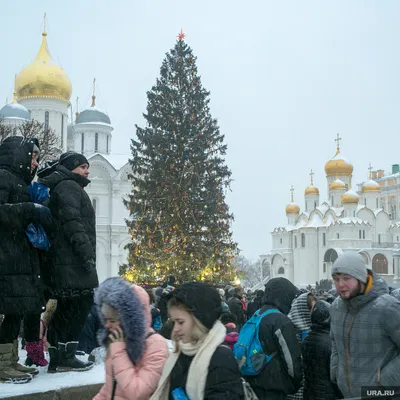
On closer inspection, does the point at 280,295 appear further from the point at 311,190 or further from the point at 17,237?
the point at 311,190

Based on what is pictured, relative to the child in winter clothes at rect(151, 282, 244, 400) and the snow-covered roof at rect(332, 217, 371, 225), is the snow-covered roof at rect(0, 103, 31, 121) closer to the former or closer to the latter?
the snow-covered roof at rect(332, 217, 371, 225)

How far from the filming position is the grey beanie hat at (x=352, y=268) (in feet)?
12.8

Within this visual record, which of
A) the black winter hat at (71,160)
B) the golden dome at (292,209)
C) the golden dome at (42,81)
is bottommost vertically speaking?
the black winter hat at (71,160)

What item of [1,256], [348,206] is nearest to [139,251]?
[1,256]

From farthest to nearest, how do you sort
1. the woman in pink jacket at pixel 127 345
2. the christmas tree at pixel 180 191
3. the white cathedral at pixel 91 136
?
the white cathedral at pixel 91 136
the christmas tree at pixel 180 191
the woman in pink jacket at pixel 127 345

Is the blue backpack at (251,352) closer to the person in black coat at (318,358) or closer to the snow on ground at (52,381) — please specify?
the person in black coat at (318,358)

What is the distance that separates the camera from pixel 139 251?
2120 centimetres

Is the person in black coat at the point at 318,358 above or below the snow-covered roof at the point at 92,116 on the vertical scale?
below

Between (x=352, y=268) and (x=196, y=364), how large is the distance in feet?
4.47

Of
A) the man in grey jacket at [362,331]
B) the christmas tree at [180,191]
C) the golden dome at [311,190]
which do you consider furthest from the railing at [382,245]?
the man in grey jacket at [362,331]

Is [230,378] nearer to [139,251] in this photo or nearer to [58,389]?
A: [58,389]

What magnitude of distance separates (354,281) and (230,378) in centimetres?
129

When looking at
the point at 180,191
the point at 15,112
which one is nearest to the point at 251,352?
the point at 180,191

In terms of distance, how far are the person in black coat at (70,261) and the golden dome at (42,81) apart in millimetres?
41642
